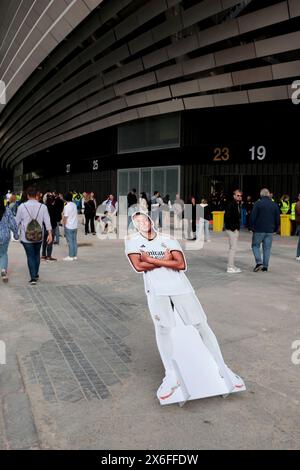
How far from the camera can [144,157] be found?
30688 millimetres

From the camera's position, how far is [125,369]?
470 centimetres

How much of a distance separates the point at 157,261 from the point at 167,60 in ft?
66.2

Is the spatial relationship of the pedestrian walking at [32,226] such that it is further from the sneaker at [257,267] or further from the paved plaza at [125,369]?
the sneaker at [257,267]

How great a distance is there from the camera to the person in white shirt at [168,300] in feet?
13.1

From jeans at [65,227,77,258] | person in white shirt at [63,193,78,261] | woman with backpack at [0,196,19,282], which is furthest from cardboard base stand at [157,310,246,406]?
jeans at [65,227,77,258]

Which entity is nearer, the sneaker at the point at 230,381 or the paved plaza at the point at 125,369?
the paved plaza at the point at 125,369

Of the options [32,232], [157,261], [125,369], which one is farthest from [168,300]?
[32,232]

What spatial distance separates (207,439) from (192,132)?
2521cm

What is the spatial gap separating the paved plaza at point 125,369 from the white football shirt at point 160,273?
978 millimetres

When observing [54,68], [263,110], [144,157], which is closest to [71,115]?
[54,68]

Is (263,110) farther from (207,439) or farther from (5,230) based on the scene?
(207,439)

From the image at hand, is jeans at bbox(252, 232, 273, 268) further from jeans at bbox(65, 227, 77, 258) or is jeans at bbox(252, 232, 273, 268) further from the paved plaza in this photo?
jeans at bbox(65, 227, 77, 258)

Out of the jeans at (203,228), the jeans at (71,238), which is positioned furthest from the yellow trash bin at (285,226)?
the jeans at (71,238)

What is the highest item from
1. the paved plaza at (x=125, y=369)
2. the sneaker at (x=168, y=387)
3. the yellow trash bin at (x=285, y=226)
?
the yellow trash bin at (x=285, y=226)
